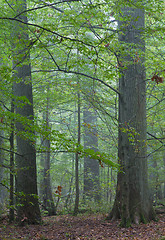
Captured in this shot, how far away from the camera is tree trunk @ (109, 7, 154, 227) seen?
671 centimetres

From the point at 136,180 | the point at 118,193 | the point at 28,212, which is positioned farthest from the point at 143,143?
the point at 28,212

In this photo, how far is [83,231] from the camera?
6.50 meters

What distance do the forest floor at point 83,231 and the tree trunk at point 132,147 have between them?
376 millimetres

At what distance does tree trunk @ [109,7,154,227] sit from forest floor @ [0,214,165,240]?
1.23 feet

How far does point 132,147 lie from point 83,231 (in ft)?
9.24

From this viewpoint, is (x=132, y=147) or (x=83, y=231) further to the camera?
(x=132, y=147)

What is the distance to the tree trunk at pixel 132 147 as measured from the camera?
264 inches

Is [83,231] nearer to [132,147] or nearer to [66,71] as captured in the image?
[132,147]

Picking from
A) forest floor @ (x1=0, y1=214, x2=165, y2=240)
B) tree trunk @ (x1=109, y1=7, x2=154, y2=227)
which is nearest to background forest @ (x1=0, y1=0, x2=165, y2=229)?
tree trunk @ (x1=109, y1=7, x2=154, y2=227)

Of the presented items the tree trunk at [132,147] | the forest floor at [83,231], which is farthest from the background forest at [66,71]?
the forest floor at [83,231]

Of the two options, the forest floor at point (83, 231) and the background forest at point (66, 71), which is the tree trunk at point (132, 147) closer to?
the background forest at point (66, 71)

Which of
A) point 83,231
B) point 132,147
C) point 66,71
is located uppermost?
point 66,71

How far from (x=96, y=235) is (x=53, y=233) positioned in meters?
1.25

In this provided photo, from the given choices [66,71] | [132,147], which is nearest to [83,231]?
[132,147]
